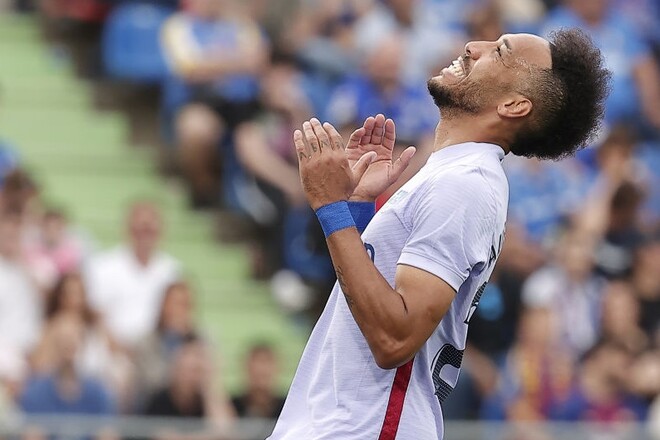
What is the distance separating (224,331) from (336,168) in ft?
22.9

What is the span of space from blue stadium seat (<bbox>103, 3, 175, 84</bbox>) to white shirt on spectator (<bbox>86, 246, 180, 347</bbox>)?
7.79 feet

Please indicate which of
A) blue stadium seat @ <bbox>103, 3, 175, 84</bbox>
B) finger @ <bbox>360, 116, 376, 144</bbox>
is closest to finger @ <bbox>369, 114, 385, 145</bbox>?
finger @ <bbox>360, 116, 376, 144</bbox>

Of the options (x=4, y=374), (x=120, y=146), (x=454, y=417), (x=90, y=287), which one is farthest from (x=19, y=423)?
(x=120, y=146)

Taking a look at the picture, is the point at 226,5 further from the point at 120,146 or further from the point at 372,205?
the point at 372,205

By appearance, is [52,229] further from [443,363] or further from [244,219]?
[443,363]

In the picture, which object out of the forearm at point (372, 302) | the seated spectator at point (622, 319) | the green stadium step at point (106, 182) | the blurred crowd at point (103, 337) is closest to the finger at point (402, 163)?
the forearm at point (372, 302)

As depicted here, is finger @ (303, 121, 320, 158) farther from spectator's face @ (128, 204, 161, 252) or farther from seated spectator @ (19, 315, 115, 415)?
spectator's face @ (128, 204, 161, 252)

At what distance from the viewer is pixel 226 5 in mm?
11477


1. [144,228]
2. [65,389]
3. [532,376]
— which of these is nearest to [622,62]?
[532,376]

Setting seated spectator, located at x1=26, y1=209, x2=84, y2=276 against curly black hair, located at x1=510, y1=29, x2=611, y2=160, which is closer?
curly black hair, located at x1=510, y1=29, x2=611, y2=160

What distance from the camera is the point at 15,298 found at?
9070mm

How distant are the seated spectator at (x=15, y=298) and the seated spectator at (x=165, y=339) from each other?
714 mm

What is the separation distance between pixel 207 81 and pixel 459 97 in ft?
23.1

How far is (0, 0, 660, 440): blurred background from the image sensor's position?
878 centimetres
